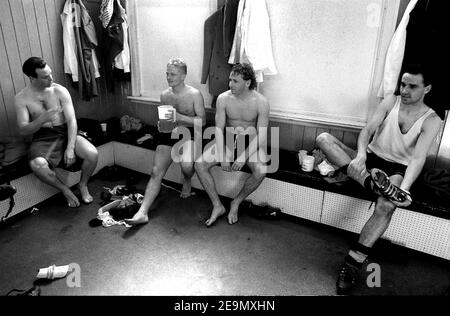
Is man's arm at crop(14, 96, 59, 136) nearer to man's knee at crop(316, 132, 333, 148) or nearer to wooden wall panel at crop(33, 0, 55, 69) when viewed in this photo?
wooden wall panel at crop(33, 0, 55, 69)

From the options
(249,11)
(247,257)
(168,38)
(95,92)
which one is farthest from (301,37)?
(95,92)

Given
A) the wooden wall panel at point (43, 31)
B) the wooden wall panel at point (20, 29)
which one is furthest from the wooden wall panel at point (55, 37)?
the wooden wall panel at point (20, 29)

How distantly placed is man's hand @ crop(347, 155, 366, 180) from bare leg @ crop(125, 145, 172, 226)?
148 cm

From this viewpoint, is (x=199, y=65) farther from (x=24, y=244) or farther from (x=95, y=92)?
(x=24, y=244)

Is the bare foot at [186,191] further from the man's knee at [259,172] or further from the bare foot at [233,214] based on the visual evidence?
the man's knee at [259,172]

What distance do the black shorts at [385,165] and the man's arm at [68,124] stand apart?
2.41 metres

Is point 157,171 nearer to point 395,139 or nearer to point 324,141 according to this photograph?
point 324,141

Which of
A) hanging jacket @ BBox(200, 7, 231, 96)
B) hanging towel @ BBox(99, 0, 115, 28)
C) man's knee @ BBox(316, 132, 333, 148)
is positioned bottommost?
man's knee @ BBox(316, 132, 333, 148)

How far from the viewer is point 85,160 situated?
2850 mm

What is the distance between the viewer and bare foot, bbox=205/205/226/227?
256cm

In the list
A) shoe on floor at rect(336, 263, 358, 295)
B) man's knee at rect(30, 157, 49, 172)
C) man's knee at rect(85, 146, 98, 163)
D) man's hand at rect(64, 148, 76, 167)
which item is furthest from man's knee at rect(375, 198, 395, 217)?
man's knee at rect(30, 157, 49, 172)

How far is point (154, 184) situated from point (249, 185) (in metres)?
0.80

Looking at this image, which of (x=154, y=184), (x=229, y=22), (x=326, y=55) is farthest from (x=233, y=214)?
(x=229, y=22)
